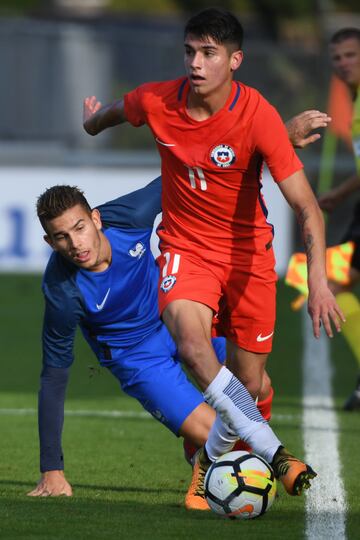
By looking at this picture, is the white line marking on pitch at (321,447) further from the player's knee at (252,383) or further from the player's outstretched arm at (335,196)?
the player's outstretched arm at (335,196)

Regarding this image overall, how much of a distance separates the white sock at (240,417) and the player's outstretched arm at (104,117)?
1.56m

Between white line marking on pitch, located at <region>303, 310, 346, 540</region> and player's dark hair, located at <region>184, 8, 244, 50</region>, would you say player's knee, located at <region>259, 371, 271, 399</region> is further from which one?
player's dark hair, located at <region>184, 8, 244, 50</region>

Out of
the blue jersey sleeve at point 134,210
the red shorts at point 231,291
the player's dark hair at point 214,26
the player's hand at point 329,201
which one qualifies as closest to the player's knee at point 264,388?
the red shorts at point 231,291

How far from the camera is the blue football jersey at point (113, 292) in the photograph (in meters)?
6.25

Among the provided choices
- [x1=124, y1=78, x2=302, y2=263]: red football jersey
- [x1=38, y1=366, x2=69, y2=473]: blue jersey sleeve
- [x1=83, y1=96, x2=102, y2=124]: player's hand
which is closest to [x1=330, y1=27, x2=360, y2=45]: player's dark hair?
[x1=83, y1=96, x2=102, y2=124]: player's hand

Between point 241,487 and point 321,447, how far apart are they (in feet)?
7.28

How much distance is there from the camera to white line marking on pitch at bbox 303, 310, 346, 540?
567 cm

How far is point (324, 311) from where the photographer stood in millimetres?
5523

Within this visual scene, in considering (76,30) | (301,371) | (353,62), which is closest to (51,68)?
(76,30)

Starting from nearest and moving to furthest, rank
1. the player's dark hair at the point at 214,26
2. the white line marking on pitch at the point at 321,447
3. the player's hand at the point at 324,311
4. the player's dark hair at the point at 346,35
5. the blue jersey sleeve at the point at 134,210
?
the player's hand at the point at 324,311, the white line marking on pitch at the point at 321,447, the player's dark hair at the point at 214,26, the blue jersey sleeve at the point at 134,210, the player's dark hair at the point at 346,35

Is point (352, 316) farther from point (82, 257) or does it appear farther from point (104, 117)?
point (82, 257)

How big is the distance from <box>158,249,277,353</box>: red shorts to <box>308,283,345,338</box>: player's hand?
2.32ft

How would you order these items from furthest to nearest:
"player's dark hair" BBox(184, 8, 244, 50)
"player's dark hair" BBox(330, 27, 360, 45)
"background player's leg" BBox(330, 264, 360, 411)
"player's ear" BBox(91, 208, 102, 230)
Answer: "background player's leg" BBox(330, 264, 360, 411) < "player's dark hair" BBox(330, 27, 360, 45) < "player's ear" BBox(91, 208, 102, 230) < "player's dark hair" BBox(184, 8, 244, 50)

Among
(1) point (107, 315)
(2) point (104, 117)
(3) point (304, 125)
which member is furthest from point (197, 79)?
(1) point (107, 315)
